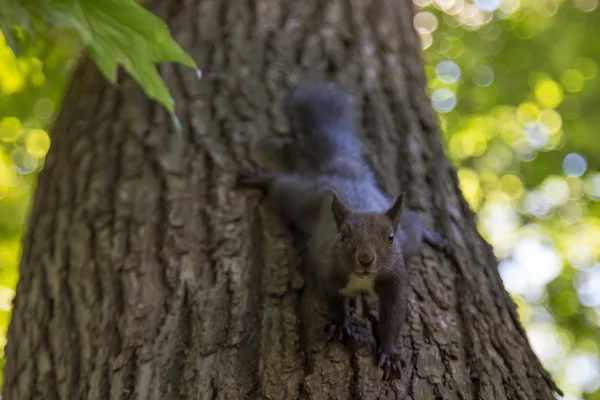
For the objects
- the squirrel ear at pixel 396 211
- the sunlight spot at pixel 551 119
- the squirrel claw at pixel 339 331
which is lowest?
the squirrel claw at pixel 339 331

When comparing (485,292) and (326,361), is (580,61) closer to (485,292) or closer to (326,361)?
(485,292)

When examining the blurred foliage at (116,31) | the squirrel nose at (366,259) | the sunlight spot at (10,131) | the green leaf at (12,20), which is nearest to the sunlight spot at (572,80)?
the squirrel nose at (366,259)

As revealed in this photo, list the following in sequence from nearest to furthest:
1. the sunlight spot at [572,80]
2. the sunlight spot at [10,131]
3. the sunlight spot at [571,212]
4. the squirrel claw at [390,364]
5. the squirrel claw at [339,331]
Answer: the squirrel claw at [390,364] < the squirrel claw at [339,331] < the sunlight spot at [10,131] < the sunlight spot at [572,80] < the sunlight spot at [571,212]

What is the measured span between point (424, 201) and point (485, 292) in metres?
0.51

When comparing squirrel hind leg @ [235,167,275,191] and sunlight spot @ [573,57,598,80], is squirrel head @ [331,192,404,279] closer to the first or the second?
squirrel hind leg @ [235,167,275,191]

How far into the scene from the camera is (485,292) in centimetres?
221

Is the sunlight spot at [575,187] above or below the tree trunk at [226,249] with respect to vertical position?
above

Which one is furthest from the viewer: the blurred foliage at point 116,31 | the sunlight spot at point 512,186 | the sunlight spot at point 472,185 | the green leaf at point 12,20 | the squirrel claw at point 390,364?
Answer: the sunlight spot at point 472,185

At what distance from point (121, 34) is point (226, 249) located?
0.90 meters

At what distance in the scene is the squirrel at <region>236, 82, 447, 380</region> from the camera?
2.09m

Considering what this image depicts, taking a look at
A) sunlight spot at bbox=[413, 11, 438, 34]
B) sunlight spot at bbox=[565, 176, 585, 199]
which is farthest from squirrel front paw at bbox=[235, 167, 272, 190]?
sunlight spot at bbox=[565, 176, 585, 199]

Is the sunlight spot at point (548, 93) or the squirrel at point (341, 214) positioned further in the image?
the sunlight spot at point (548, 93)

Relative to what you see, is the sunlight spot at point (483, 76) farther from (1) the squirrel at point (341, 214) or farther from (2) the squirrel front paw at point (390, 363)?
(2) the squirrel front paw at point (390, 363)

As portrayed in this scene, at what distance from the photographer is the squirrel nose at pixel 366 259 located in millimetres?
2047
